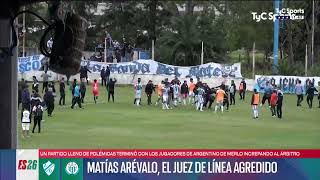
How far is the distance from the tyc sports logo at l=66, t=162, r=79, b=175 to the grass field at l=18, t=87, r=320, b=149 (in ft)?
34.3

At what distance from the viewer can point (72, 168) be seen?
8867mm

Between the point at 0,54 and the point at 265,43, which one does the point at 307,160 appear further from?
the point at 265,43

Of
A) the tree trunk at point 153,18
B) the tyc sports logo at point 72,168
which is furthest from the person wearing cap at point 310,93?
the tree trunk at point 153,18

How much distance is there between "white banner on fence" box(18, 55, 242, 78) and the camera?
4306cm

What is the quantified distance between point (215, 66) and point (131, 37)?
737 inches

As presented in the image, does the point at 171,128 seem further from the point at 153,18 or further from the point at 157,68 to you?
the point at 153,18

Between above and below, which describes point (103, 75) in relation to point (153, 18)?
below

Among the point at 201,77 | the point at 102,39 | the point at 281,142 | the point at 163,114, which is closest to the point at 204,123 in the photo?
the point at 163,114

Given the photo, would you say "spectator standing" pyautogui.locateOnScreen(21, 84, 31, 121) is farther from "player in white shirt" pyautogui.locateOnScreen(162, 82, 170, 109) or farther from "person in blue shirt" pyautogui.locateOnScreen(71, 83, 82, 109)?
"player in white shirt" pyautogui.locateOnScreen(162, 82, 170, 109)

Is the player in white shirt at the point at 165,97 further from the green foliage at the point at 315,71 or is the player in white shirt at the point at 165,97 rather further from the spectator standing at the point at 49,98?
the green foliage at the point at 315,71

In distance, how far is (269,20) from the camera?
60.2m

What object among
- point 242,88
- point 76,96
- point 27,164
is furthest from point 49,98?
point 27,164

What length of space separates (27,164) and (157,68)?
35.9 metres

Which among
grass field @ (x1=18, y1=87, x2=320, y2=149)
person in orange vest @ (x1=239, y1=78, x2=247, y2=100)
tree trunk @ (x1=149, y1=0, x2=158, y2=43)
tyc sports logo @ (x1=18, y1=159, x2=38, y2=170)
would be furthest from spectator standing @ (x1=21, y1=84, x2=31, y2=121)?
tree trunk @ (x1=149, y1=0, x2=158, y2=43)
